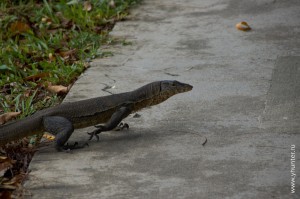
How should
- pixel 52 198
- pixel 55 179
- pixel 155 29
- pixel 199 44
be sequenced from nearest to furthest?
pixel 52 198 → pixel 55 179 → pixel 199 44 → pixel 155 29

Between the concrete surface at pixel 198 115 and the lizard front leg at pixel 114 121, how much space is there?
91mm

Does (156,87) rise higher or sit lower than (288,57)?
higher

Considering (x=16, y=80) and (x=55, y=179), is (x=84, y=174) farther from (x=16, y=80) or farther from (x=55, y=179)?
(x=16, y=80)

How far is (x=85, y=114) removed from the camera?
18.0 ft

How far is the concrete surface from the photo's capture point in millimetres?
4652

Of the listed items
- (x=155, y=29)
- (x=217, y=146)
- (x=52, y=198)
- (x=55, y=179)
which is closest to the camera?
(x=52, y=198)

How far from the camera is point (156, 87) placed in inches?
223

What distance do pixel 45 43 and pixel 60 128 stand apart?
9.26 ft

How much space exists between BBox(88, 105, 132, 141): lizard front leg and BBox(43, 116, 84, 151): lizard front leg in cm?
21

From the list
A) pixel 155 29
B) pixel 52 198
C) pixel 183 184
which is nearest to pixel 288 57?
pixel 155 29

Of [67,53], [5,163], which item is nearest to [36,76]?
[67,53]

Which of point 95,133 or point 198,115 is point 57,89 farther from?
point 198,115

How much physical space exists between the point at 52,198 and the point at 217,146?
4.64ft

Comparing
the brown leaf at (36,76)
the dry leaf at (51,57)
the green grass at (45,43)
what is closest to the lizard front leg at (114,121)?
the green grass at (45,43)
